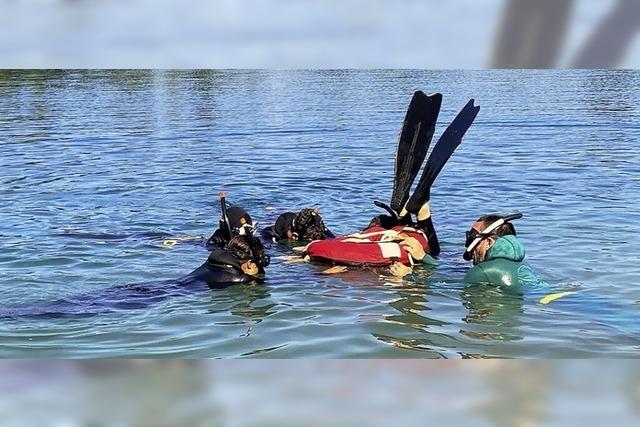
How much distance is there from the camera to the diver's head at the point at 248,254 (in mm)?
6672

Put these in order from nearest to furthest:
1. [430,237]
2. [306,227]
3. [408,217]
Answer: [430,237] → [408,217] → [306,227]

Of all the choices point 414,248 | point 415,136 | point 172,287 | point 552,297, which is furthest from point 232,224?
point 552,297

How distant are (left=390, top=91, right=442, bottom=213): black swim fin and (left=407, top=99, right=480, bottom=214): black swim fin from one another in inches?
9.8

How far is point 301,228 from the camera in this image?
8.38 m

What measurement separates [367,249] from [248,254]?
43.3 inches

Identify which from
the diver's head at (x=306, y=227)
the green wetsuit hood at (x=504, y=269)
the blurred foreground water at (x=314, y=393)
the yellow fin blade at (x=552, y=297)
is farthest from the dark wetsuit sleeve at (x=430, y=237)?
the blurred foreground water at (x=314, y=393)

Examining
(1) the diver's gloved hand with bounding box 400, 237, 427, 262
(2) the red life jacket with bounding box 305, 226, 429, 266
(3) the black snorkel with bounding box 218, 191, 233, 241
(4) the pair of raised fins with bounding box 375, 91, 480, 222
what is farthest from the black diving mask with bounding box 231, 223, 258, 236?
(4) the pair of raised fins with bounding box 375, 91, 480, 222

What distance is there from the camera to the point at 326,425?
78 centimetres

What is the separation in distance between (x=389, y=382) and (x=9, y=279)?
667 cm

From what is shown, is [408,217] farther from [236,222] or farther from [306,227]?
[236,222]

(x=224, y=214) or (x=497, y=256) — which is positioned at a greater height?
(x=224, y=214)

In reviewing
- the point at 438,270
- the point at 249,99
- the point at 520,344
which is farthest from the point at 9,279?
the point at 249,99
